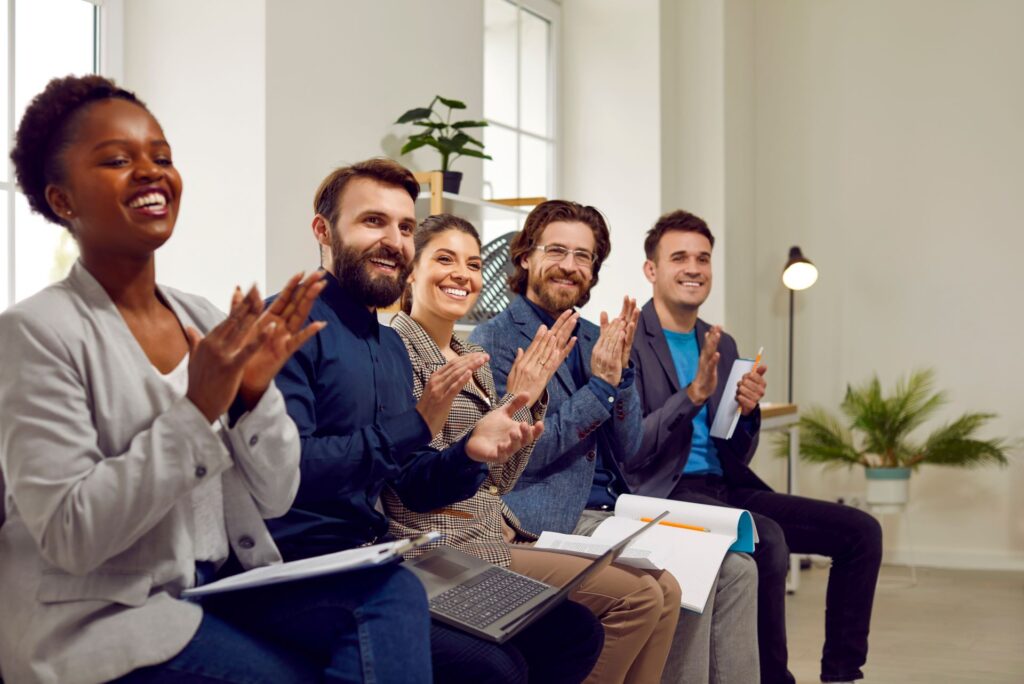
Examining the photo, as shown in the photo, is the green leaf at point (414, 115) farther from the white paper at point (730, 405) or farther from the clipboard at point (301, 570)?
the clipboard at point (301, 570)

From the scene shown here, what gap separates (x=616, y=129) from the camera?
545 cm

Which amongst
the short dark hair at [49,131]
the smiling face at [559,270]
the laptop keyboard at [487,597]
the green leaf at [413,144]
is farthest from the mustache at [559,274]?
the short dark hair at [49,131]

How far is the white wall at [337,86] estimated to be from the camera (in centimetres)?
329

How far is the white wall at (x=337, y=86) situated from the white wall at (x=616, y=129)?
1.37 metres

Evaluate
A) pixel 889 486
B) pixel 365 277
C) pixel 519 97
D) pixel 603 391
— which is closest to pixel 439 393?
pixel 365 277

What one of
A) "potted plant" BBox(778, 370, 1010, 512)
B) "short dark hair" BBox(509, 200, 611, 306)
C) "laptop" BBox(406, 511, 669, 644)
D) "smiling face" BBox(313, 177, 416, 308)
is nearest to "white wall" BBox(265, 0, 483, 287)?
"short dark hair" BBox(509, 200, 611, 306)

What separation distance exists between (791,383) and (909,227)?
3.23 feet

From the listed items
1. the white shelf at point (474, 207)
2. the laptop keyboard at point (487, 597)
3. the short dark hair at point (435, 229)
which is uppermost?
the white shelf at point (474, 207)

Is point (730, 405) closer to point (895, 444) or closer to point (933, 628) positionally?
point (933, 628)

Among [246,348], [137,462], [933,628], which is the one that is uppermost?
[246,348]

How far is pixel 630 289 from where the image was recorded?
539 centimetres

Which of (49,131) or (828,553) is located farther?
(828,553)

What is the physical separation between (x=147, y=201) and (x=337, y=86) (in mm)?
2195

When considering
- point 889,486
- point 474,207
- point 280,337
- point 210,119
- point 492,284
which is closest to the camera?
point 280,337
